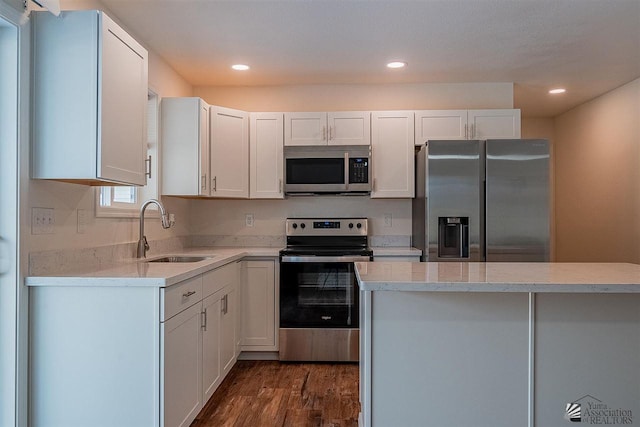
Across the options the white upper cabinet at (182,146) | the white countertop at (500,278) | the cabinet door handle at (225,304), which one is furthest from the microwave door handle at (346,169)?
the white countertop at (500,278)

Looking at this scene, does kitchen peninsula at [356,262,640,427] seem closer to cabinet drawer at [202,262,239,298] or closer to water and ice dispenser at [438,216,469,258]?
cabinet drawer at [202,262,239,298]

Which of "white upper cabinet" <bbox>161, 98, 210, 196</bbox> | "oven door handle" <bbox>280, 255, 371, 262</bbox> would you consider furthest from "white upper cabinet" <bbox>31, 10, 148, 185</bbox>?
"oven door handle" <bbox>280, 255, 371, 262</bbox>

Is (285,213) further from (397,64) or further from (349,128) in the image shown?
(397,64)

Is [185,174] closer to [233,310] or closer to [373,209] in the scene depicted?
[233,310]

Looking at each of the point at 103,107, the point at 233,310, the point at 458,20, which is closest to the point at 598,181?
the point at 458,20

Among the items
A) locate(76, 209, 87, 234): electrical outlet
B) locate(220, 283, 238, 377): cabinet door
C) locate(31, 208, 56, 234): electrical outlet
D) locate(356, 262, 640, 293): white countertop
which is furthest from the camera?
locate(220, 283, 238, 377): cabinet door

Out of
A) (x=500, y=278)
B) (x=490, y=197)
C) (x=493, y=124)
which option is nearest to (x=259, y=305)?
(x=490, y=197)

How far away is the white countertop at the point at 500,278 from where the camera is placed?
1627 millimetres

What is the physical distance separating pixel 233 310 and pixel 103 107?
5.88 feet

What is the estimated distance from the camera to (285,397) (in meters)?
2.84

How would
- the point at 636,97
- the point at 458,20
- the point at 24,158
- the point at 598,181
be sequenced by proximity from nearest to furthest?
the point at 24,158
the point at 458,20
the point at 636,97
the point at 598,181

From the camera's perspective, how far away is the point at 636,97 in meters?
3.93

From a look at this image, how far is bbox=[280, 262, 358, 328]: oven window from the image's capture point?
3471 mm

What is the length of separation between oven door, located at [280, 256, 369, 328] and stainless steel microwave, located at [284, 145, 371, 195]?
0.67 m
